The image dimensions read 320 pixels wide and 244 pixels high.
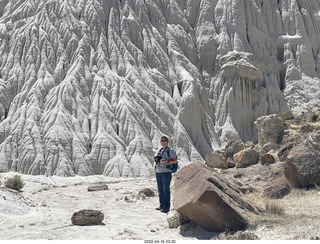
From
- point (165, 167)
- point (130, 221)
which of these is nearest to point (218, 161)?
point (165, 167)

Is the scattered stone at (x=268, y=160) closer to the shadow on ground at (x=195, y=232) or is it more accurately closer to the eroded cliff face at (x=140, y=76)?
the shadow on ground at (x=195, y=232)

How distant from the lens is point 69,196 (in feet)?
49.1

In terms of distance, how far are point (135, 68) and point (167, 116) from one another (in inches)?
218

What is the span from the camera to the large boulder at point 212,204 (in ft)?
24.8

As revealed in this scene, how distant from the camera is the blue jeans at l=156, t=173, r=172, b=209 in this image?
1013 cm

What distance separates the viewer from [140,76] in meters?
33.9

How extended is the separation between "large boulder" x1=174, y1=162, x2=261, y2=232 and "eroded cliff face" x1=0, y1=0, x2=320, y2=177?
58.4ft

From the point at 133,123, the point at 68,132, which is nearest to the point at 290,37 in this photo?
the point at 133,123

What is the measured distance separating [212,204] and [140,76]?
2705cm

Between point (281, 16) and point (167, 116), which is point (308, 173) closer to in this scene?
point (167, 116)

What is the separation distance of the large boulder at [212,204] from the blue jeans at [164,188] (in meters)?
1.32

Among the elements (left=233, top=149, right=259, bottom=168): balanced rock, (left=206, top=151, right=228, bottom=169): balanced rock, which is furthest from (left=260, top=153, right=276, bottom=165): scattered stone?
(left=206, top=151, right=228, bottom=169): balanced rock

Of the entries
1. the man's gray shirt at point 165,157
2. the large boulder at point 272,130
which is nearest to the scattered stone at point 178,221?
the man's gray shirt at point 165,157

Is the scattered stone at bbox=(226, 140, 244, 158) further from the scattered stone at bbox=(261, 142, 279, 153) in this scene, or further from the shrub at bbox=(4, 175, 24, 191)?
the shrub at bbox=(4, 175, 24, 191)
